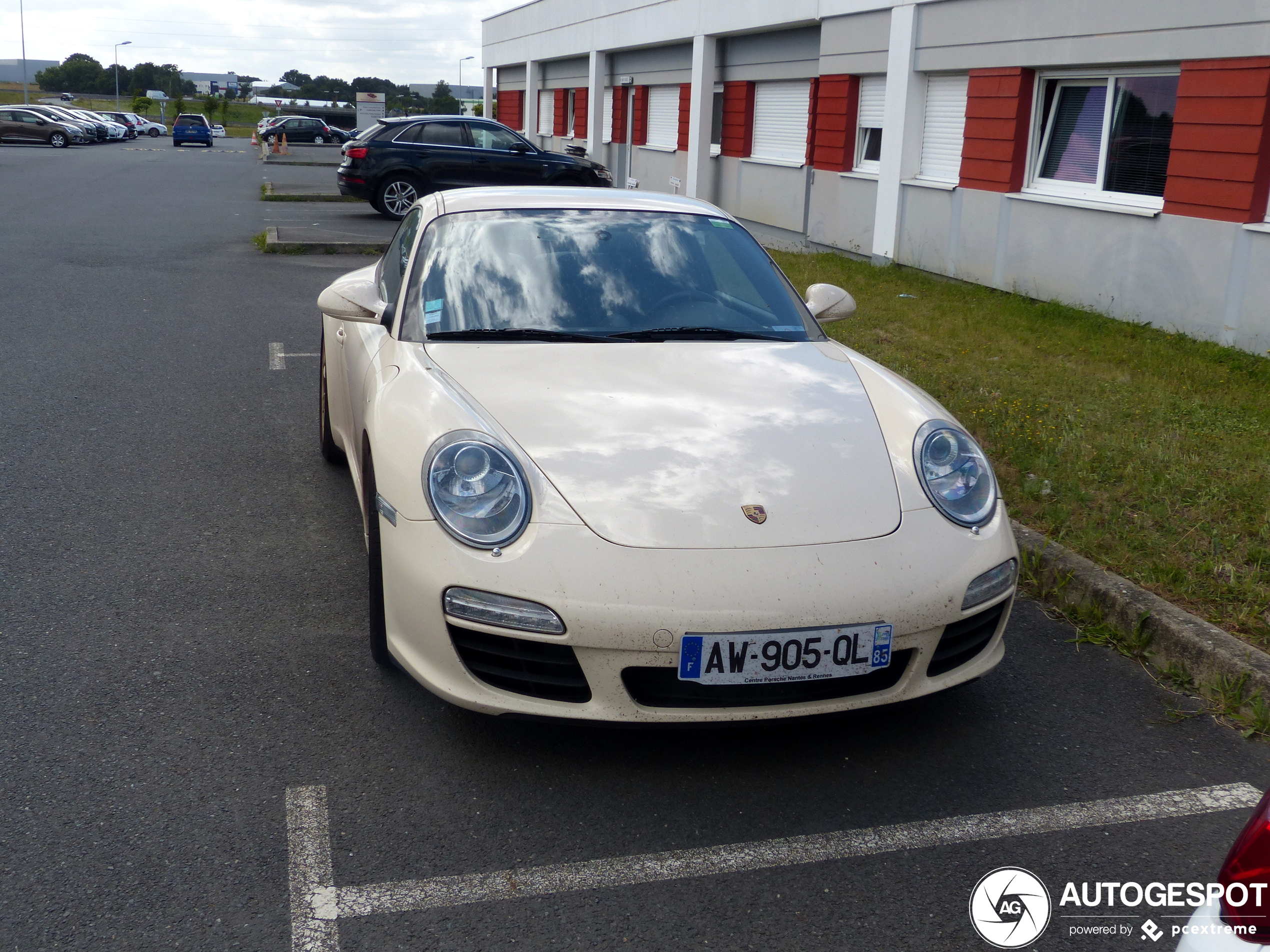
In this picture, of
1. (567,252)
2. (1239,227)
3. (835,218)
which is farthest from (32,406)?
(835,218)

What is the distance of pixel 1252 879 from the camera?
59.6 inches

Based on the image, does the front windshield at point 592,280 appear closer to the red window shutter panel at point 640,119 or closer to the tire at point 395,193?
the tire at point 395,193

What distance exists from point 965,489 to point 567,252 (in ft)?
5.67

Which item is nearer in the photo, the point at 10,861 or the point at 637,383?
the point at 10,861

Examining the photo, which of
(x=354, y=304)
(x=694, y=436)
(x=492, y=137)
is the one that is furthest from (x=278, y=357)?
(x=492, y=137)

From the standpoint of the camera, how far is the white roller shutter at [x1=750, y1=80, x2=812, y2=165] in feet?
58.1

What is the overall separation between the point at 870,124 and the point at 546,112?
2228 centimetres

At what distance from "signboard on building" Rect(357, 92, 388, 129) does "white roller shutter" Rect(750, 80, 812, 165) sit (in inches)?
1607

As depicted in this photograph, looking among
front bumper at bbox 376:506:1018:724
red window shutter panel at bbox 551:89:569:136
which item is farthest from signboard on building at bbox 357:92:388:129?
front bumper at bbox 376:506:1018:724

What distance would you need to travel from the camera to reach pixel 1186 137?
9.16m

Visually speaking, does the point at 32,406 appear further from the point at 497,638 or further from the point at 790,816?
the point at 790,816

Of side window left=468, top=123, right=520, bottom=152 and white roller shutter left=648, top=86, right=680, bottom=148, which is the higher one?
white roller shutter left=648, top=86, right=680, bottom=148

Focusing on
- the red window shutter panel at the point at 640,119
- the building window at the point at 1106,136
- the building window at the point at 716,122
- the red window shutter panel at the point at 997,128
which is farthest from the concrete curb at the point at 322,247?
the red window shutter panel at the point at 640,119

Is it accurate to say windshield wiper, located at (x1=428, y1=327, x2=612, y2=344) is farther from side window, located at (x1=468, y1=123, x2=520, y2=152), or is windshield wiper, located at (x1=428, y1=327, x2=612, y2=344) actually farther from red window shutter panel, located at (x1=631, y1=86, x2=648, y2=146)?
red window shutter panel, located at (x1=631, y1=86, x2=648, y2=146)
